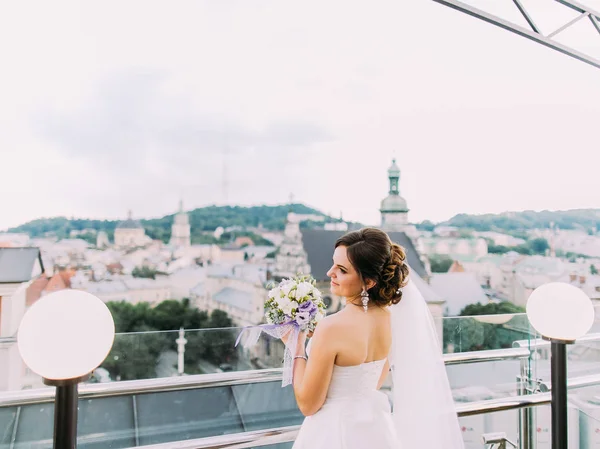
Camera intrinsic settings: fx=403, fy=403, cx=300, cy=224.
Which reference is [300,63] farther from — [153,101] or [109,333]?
[109,333]

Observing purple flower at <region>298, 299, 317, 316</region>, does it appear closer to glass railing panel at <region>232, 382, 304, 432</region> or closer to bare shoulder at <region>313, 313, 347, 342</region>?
bare shoulder at <region>313, 313, 347, 342</region>

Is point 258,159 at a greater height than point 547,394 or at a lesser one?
greater

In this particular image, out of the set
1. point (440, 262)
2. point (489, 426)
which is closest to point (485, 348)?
point (489, 426)

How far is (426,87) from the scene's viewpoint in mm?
11680

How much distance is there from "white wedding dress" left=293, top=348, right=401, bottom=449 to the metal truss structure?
1.98 m

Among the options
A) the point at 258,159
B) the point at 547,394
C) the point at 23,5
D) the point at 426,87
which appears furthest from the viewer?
the point at 258,159

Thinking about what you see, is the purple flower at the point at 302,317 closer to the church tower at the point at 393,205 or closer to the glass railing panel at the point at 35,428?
the glass railing panel at the point at 35,428

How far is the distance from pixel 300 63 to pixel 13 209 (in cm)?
1197

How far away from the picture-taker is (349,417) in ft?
3.71

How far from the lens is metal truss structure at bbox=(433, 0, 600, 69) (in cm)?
219

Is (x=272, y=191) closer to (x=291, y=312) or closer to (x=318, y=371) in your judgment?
(x=291, y=312)

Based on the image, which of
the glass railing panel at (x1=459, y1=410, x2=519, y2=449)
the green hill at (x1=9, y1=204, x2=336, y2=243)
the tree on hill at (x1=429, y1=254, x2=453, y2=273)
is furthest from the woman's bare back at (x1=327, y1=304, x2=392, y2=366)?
the green hill at (x1=9, y1=204, x2=336, y2=243)

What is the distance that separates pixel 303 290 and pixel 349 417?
375 millimetres

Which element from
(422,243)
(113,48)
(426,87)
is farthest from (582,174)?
(113,48)
